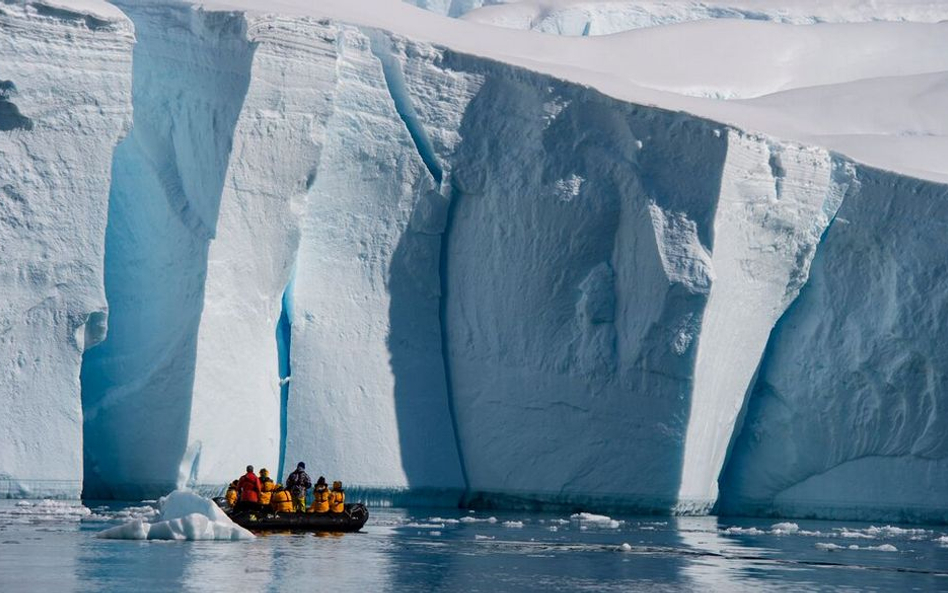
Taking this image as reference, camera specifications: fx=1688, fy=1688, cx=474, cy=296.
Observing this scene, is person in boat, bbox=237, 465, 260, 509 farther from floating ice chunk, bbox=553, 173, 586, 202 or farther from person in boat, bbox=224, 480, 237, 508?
floating ice chunk, bbox=553, 173, 586, 202

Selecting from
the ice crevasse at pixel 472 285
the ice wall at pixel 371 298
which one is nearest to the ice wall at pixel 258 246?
the ice crevasse at pixel 472 285

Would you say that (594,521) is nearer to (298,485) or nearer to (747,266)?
(298,485)

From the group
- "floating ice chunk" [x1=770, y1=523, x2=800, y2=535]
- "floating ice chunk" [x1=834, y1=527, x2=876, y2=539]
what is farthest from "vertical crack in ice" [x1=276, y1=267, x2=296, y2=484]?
"floating ice chunk" [x1=834, y1=527, x2=876, y2=539]

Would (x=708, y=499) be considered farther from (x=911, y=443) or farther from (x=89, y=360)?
(x=89, y=360)

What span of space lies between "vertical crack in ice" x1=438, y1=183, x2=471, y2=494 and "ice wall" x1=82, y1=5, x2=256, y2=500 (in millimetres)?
2458

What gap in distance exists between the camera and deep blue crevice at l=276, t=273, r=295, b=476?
1931 centimetres

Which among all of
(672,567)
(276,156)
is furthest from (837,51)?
(672,567)

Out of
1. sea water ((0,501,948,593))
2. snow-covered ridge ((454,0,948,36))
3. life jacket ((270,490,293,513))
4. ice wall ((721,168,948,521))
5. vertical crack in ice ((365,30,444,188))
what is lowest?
sea water ((0,501,948,593))

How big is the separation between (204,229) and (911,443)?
8562mm

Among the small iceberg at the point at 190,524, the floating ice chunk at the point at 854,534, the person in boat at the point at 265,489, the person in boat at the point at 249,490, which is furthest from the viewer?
the floating ice chunk at the point at 854,534

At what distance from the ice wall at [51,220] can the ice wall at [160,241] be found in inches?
30.2

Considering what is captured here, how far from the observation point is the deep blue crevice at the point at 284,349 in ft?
63.4

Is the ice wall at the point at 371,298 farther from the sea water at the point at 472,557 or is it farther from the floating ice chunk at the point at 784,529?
the floating ice chunk at the point at 784,529

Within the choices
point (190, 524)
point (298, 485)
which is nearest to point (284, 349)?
point (298, 485)
